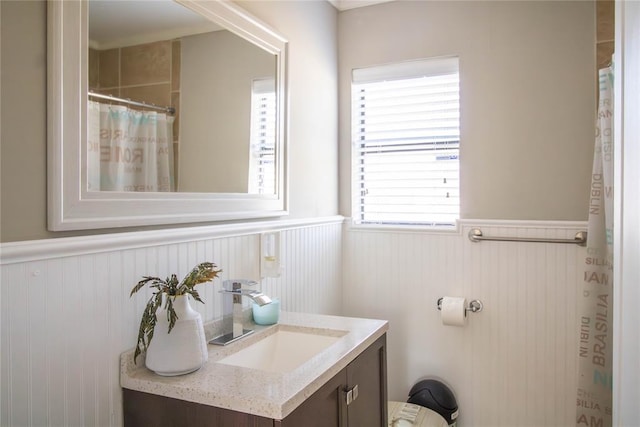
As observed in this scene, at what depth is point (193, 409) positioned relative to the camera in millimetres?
1229

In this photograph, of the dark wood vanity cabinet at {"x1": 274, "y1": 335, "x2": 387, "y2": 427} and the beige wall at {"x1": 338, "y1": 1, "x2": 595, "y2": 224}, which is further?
the beige wall at {"x1": 338, "y1": 1, "x2": 595, "y2": 224}

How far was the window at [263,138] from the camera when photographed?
1.94 metres

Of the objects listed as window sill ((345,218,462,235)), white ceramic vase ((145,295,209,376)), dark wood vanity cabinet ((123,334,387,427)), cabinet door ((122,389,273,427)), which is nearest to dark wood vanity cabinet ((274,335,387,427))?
dark wood vanity cabinet ((123,334,387,427))

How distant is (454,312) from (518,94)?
3.71 ft

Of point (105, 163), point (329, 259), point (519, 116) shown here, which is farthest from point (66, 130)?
point (519, 116)

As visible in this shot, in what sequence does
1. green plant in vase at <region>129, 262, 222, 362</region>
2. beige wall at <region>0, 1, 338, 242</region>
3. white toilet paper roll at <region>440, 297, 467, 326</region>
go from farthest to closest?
1. white toilet paper roll at <region>440, 297, 467, 326</region>
2. green plant in vase at <region>129, 262, 222, 362</region>
3. beige wall at <region>0, 1, 338, 242</region>

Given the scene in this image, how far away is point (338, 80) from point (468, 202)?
101 cm

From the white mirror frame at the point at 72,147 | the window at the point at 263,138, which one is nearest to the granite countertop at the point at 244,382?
the white mirror frame at the point at 72,147

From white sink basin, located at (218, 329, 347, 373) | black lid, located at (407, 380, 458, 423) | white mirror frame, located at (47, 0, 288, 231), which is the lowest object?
black lid, located at (407, 380, 458, 423)

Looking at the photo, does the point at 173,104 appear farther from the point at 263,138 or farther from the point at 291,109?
the point at 291,109

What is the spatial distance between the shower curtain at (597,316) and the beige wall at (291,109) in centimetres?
128

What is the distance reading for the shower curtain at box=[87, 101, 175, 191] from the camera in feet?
4.04

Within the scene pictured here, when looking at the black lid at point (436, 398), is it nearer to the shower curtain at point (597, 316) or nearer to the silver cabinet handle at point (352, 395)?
the shower curtain at point (597, 316)

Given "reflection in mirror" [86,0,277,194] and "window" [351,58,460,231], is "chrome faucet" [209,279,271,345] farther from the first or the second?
"window" [351,58,460,231]
